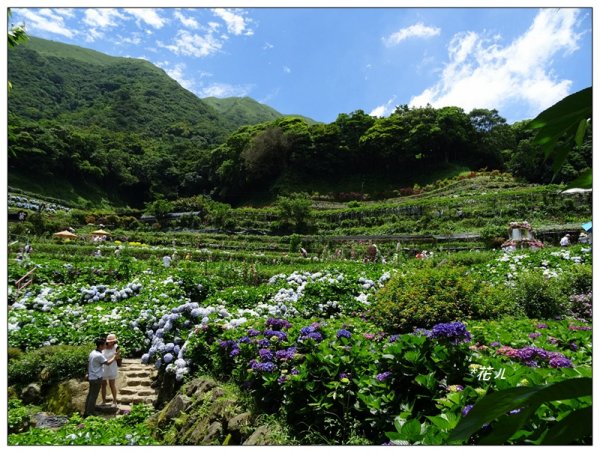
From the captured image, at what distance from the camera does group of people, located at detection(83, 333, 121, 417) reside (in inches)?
228

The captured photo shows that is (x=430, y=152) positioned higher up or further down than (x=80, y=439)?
higher up

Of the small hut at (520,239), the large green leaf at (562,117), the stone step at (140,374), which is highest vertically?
the large green leaf at (562,117)

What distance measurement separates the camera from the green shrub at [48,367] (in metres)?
6.30

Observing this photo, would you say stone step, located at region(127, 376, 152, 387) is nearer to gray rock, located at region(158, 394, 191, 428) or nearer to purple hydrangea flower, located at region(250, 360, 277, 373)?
gray rock, located at region(158, 394, 191, 428)

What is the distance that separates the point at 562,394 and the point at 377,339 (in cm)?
421

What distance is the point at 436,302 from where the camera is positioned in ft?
18.4

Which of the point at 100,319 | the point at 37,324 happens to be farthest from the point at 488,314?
the point at 37,324

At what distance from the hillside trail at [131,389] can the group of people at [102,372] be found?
0.32 ft

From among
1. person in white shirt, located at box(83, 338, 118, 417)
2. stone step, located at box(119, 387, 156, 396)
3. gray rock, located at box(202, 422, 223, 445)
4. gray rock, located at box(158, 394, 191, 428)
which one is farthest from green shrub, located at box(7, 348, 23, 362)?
gray rock, located at box(202, 422, 223, 445)

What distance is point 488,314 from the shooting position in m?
5.88

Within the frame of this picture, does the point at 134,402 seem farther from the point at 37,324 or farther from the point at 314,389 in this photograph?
the point at 314,389

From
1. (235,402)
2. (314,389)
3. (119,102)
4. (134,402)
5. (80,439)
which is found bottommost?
(134,402)

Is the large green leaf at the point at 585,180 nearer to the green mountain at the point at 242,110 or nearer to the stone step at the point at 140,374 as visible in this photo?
the stone step at the point at 140,374

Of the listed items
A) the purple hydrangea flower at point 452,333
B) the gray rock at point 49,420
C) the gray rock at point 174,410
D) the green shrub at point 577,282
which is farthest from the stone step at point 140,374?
the green shrub at point 577,282
